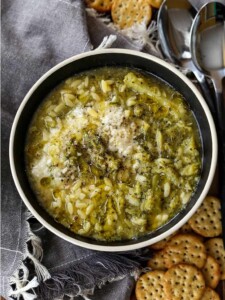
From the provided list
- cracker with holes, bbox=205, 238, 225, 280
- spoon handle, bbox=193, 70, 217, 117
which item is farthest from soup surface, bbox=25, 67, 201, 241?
cracker with holes, bbox=205, 238, 225, 280

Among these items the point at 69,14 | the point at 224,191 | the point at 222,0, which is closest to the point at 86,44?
the point at 69,14

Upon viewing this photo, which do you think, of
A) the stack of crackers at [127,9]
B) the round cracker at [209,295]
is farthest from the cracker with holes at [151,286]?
the stack of crackers at [127,9]

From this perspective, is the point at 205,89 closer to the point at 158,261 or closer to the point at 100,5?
the point at 100,5

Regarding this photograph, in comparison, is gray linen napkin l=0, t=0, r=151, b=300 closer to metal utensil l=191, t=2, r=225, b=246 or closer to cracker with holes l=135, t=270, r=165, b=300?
cracker with holes l=135, t=270, r=165, b=300

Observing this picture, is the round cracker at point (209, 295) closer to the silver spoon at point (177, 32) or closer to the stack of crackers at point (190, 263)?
the stack of crackers at point (190, 263)

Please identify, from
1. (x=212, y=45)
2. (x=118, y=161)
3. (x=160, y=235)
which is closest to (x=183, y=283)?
(x=160, y=235)

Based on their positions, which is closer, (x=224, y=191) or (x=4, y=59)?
(x=224, y=191)

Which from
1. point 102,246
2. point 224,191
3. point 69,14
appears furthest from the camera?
point 69,14

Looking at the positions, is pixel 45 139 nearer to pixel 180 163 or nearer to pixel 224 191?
pixel 180 163
